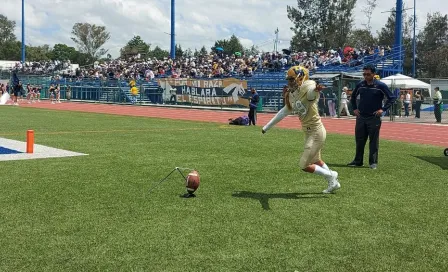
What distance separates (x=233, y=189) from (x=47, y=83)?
52.9 metres

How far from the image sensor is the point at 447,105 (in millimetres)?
32562

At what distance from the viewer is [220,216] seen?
242 inches

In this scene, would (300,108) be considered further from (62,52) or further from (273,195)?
(62,52)

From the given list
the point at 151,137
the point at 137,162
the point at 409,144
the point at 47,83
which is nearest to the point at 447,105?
the point at 409,144

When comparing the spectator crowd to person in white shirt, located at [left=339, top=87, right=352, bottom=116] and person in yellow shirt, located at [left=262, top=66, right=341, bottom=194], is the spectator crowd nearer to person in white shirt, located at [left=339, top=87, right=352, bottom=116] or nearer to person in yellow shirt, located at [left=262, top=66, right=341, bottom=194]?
person in white shirt, located at [left=339, top=87, right=352, bottom=116]

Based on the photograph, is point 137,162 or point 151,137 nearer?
point 137,162

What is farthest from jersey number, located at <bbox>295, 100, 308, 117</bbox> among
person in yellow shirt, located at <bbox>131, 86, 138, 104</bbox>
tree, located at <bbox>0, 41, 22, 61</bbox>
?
tree, located at <bbox>0, 41, 22, 61</bbox>

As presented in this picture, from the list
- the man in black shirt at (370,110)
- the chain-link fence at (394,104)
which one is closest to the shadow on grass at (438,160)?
the man in black shirt at (370,110)

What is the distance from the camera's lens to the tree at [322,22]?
7169 cm

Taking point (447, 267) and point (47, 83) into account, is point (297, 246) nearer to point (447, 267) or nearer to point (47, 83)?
point (447, 267)

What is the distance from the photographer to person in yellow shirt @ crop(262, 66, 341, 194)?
24.0 ft

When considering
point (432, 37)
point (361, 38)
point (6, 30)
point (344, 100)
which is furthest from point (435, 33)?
point (6, 30)

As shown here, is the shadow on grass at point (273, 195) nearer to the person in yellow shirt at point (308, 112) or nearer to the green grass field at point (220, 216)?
the green grass field at point (220, 216)

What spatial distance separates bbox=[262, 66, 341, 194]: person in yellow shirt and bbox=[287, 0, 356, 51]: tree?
6704cm
